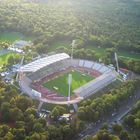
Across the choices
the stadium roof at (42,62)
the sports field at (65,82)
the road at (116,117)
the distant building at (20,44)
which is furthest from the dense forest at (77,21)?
the road at (116,117)

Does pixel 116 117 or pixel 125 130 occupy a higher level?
pixel 125 130

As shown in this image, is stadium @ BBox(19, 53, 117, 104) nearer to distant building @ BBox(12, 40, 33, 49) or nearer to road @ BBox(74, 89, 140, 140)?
road @ BBox(74, 89, 140, 140)

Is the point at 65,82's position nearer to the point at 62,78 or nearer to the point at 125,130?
the point at 62,78

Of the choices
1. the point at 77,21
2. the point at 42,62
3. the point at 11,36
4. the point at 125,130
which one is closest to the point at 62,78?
the point at 42,62

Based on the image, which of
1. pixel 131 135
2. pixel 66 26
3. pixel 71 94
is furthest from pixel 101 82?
pixel 66 26

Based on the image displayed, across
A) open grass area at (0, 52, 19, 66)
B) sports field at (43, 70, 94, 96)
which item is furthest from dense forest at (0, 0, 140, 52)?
sports field at (43, 70, 94, 96)

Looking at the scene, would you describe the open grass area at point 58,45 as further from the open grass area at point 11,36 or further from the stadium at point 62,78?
the stadium at point 62,78
